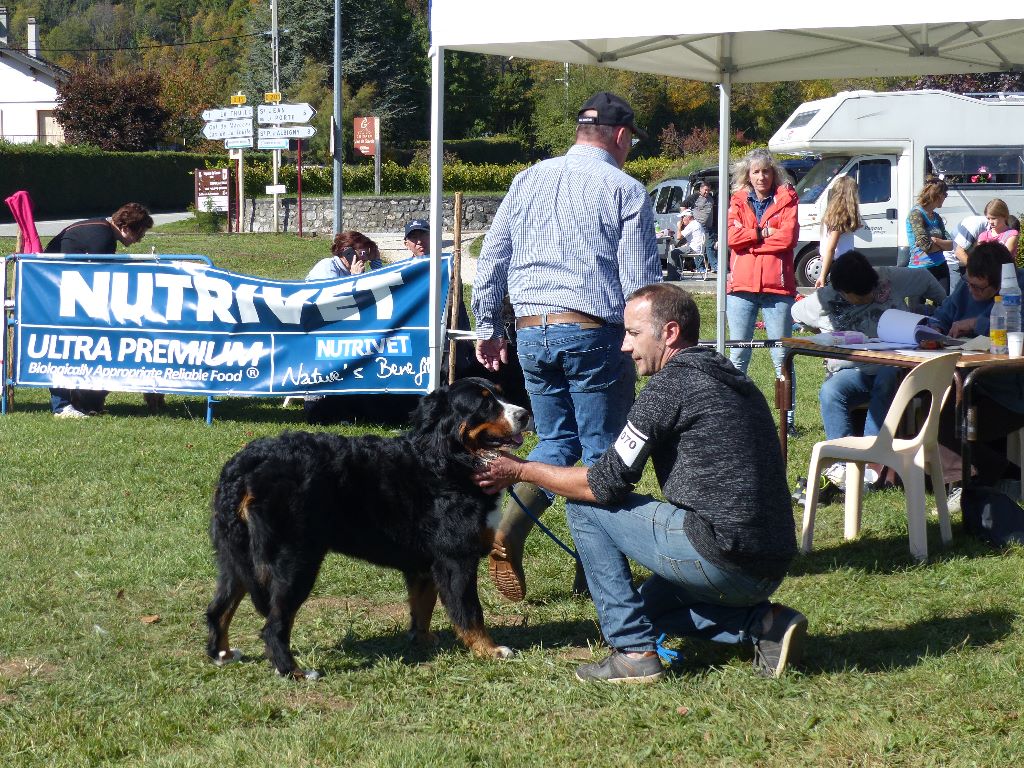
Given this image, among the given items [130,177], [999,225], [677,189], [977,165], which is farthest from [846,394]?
[130,177]

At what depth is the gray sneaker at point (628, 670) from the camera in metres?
3.69

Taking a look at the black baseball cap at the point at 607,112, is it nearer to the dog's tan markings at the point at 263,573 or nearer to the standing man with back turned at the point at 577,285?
the standing man with back turned at the point at 577,285

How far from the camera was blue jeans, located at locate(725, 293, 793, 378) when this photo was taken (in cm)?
787

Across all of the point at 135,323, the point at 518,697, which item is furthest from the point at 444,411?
the point at 135,323

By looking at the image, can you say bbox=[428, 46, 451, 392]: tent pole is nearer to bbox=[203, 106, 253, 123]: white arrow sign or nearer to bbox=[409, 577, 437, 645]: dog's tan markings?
bbox=[409, 577, 437, 645]: dog's tan markings

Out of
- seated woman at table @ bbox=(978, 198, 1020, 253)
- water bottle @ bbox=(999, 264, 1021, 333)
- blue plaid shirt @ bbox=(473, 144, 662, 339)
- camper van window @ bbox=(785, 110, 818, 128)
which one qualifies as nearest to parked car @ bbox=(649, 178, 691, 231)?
camper van window @ bbox=(785, 110, 818, 128)

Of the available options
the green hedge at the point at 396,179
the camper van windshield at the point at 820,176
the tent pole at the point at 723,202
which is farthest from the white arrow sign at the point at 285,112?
the tent pole at the point at 723,202

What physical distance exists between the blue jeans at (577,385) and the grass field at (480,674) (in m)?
0.69

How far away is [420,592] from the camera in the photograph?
420 cm

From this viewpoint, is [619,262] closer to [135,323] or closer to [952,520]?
[952,520]

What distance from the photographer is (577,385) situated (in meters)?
4.39

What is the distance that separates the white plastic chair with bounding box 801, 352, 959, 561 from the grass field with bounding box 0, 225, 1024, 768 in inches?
5.6

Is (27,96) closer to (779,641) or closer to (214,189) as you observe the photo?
(214,189)

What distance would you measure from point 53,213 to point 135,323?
31.1 metres
